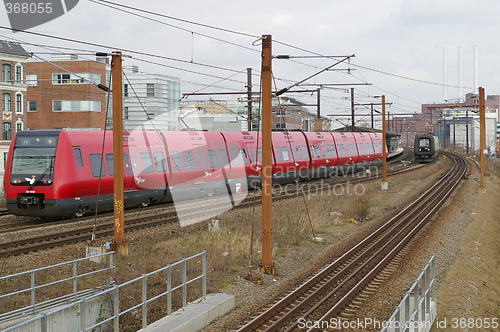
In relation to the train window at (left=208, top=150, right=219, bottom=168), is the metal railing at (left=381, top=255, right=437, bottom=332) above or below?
below

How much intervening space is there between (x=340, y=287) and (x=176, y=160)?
13.5 metres

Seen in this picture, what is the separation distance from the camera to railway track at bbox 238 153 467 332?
11.4 meters

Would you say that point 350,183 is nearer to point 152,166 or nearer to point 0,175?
point 152,166

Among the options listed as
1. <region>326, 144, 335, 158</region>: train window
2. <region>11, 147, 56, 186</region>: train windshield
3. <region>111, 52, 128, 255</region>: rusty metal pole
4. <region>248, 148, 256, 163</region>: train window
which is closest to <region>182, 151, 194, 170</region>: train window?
<region>248, 148, 256, 163</region>: train window

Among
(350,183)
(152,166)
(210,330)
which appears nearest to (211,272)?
(210,330)

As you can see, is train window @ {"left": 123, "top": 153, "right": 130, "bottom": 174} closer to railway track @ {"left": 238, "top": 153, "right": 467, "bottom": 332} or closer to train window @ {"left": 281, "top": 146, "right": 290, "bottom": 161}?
railway track @ {"left": 238, "top": 153, "right": 467, "bottom": 332}

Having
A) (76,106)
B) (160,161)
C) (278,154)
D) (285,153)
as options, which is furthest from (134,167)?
(76,106)

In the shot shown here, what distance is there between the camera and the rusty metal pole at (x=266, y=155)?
15.0m

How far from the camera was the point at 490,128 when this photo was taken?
171 metres

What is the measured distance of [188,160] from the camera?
88.8 feet

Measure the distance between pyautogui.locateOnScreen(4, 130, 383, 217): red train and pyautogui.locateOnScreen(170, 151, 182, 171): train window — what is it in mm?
41

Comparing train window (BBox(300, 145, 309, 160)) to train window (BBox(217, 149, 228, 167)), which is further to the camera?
train window (BBox(300, 145, 309, 160))

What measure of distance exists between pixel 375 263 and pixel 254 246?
3432 mm

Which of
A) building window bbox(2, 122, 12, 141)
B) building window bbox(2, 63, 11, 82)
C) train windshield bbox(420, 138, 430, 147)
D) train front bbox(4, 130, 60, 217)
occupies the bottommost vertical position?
train front bbox(4, 130, 60, 217)
